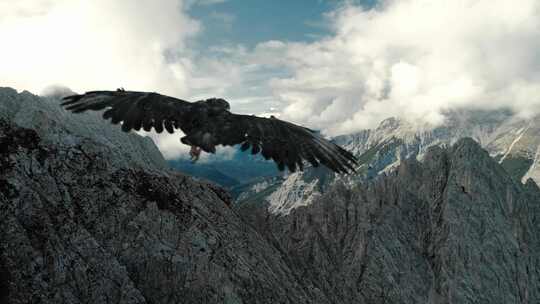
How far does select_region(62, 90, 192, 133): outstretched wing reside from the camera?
11578 mm

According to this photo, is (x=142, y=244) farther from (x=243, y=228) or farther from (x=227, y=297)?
(x=243, y=228)

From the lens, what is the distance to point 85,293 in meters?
38.6

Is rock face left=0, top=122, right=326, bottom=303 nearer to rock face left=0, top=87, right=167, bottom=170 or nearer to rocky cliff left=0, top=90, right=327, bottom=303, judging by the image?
rocky cliff left=0, top=90, right=327, bottom=303

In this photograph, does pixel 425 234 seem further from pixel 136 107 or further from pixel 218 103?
pixel 136 107

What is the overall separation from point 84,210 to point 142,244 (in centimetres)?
706

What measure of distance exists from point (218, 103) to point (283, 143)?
6.98ft

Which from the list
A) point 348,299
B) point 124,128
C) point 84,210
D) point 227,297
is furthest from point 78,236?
point 348,299

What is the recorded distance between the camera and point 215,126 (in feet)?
35.3

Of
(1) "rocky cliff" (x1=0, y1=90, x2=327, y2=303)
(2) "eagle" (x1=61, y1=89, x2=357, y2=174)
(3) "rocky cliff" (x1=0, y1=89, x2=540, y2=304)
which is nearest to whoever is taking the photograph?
(2) "eagle" (x1=61, y1=89, x2=357, y2=174)

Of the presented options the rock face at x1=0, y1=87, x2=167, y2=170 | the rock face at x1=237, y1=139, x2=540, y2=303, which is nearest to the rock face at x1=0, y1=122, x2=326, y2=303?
the rock face at x1=237, y1=139, x2=540, y2=303

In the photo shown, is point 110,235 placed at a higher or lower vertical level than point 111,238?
higher

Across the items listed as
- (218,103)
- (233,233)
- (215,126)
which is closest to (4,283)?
(218,103)

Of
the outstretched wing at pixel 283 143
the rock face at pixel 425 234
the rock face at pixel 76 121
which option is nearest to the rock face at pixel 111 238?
the rock face at pixel 425 234

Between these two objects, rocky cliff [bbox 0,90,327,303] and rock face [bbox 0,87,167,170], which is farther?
rock face [bbox 0,87,167,170]
